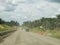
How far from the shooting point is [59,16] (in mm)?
138875

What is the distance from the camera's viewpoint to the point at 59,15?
140 metres

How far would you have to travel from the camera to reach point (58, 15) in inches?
5522

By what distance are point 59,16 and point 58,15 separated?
5.20ft

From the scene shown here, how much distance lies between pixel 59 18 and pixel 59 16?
1.87 metres

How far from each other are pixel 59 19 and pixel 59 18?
2.17ft

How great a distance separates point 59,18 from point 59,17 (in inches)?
74.0

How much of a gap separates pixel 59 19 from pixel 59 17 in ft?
7.80

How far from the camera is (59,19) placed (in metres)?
137

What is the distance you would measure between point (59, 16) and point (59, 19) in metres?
2.48

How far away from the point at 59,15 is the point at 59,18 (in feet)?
9.70

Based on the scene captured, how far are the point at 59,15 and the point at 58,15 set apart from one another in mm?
747

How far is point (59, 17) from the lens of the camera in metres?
139

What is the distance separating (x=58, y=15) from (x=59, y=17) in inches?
66.3
